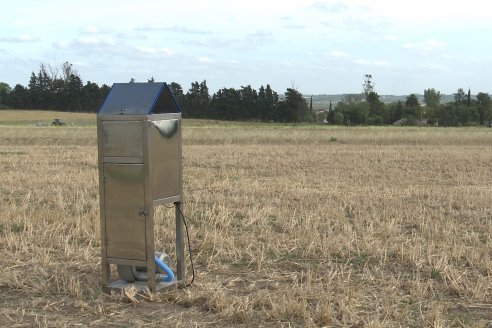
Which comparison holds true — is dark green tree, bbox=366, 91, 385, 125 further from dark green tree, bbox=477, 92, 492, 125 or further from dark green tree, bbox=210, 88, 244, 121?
dark green tree, bbox=210, 88, 244, 121

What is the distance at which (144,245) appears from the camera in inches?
226

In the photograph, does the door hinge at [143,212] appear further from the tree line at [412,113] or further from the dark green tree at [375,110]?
the dark green tree at [375,110]

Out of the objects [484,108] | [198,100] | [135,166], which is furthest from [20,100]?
[135,166]

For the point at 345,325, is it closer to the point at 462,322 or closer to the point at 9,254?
the point at 462,322

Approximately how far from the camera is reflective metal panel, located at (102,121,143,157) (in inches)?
220

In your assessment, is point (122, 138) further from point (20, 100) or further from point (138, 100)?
point (20, 100)

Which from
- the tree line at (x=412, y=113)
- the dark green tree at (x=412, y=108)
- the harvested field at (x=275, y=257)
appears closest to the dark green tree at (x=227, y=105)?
the tree line at (x=412, y=113)

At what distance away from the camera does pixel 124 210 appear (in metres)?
5.78

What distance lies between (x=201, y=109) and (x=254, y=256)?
87292 millimetres

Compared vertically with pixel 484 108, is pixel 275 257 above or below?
below

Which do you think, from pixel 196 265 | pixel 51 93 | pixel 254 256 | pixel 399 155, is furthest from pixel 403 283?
pixel 51 93

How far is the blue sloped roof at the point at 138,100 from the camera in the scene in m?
5.65

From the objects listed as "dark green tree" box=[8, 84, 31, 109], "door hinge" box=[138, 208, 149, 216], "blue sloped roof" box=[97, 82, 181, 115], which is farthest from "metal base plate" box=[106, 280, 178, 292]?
"dark green tree" box=[8, 84, 31, 109]

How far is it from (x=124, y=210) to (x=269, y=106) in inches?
3327
